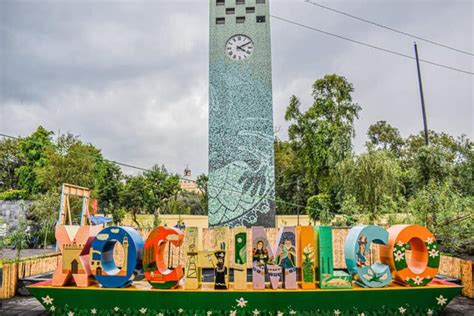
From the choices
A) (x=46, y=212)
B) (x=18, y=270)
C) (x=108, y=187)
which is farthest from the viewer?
(x=108, y=187)

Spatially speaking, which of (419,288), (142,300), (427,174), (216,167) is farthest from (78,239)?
(427,174)

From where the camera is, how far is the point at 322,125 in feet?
86.1

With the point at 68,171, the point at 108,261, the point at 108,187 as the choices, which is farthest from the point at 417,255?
the point at 108,187

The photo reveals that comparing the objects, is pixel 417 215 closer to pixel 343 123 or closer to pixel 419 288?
pixel 419 288

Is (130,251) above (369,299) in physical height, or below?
above

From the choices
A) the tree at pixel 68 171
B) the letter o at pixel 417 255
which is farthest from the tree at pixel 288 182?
the letter o at pixel 417 255

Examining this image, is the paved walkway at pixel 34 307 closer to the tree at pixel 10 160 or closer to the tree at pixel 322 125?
the tree at pixel 322 125

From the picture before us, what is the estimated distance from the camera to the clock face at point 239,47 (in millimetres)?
16203

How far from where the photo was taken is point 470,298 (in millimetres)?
8492

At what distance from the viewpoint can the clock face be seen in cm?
1620

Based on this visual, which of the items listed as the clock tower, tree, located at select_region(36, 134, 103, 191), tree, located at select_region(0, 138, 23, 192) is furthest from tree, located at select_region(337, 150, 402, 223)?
tree, located at select_region(0, 138, 23, 192)

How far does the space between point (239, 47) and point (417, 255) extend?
40.9ft

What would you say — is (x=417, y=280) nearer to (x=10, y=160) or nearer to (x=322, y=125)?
(x=322, y=125)

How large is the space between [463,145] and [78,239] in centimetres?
2453
